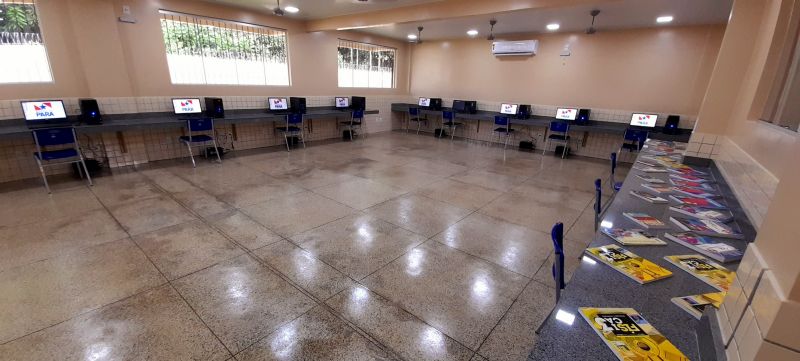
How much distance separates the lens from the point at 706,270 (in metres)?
1.33

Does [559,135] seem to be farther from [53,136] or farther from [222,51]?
[53,136]

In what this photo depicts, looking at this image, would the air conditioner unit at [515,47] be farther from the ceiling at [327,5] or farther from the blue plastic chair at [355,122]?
the blue plastic chair at [355,122]

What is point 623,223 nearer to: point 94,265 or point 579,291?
point 579,291

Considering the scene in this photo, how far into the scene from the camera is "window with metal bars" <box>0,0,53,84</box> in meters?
3.86

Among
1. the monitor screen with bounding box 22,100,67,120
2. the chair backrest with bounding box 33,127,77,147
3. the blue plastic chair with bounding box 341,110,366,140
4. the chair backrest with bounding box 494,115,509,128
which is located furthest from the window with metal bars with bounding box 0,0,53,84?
the chair backrest with bounding box 494,115,509,128

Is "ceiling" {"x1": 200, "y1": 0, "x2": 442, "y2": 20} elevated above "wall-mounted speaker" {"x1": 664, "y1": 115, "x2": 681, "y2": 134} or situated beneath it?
elevated above

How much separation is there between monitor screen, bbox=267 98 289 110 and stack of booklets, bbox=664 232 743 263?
6.31m

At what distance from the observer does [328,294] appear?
6.97 feet

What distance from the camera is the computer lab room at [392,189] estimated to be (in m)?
1.36

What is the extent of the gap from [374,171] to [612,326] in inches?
167

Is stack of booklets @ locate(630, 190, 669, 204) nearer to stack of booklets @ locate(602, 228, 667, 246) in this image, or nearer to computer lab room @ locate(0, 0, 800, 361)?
computer lab room @ locate(0, 0, 800, 361)

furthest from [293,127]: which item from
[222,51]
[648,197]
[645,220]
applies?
[645,220]

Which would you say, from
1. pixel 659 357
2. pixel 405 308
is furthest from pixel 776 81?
pixel 405 308

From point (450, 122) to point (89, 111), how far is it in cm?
693
